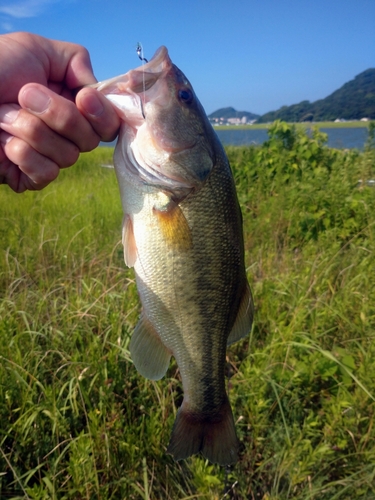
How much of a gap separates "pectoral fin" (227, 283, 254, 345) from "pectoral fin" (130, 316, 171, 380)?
30 cm

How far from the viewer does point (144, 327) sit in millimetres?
1646

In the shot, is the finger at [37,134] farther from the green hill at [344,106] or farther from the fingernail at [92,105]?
the green hill at [344,106]

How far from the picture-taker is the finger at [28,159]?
1.58m

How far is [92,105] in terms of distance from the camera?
57.2 inches

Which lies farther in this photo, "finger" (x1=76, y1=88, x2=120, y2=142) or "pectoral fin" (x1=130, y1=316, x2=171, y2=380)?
"pectoral fin" (x1=130, y1=316, x2=171, y2=380)

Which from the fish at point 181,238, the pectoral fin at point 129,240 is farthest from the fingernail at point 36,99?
the pectoral fin at point 129,240

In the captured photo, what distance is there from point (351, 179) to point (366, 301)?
332 centimetres

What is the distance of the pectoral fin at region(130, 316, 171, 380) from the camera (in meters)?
1.61

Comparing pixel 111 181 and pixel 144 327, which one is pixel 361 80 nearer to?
pixel 111 181

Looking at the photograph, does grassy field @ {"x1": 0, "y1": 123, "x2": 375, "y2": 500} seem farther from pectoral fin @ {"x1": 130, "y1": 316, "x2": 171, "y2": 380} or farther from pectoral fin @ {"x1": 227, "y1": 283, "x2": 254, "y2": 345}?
pectoral fin @ {"x1": 227, "y1": 283, "x2": 254, "y2": 345}

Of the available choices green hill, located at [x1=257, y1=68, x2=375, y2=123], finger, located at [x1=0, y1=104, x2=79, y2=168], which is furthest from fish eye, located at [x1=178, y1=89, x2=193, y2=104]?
green hill, located at [x1=257, y1=68, x2=375, y2=123]

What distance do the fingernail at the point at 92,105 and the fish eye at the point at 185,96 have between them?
336 mm

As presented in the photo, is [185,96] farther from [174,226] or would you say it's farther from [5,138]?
[5,138]

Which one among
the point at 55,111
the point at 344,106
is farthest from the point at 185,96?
the point at 344,106
